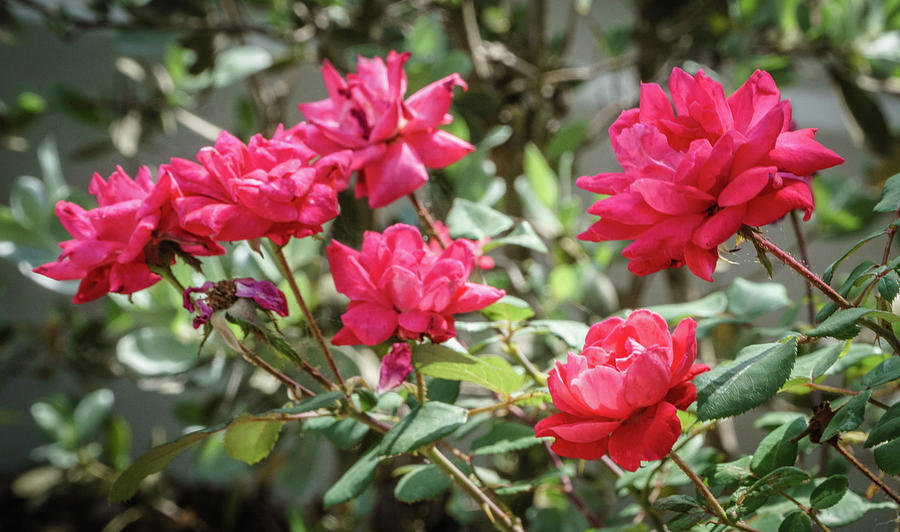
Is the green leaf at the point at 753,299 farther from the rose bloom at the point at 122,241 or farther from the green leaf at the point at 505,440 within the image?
the rose bloom at the point at 122,241

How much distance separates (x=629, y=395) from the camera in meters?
0.23

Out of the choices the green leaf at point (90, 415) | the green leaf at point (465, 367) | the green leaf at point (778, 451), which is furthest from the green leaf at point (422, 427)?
the green leaf at point (90, 415)

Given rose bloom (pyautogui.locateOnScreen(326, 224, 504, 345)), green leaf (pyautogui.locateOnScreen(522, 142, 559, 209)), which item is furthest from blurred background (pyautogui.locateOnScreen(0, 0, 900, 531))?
rose bloom (pyautogui.locateOnScreen(326, 224, 504, 345))

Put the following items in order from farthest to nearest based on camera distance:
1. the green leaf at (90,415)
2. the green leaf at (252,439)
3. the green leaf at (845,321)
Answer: the green leaf at (90,415) < the green leaf at (252,439) < the green leaf at (845,321)

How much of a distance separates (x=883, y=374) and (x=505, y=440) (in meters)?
0.19

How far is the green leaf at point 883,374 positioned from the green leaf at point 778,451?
39 millimetres

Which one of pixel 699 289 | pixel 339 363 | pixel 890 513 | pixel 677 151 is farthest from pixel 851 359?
pixel 699 289

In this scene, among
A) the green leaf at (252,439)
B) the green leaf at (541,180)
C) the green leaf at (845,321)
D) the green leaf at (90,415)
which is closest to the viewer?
the green leaf at (845,321)

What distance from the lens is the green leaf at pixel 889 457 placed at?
0.22m

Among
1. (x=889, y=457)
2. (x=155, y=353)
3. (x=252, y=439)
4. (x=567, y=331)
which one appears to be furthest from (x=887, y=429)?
(x=155, y=353)

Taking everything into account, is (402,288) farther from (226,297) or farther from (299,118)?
(299,118)

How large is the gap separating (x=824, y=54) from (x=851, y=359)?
0.59 meters

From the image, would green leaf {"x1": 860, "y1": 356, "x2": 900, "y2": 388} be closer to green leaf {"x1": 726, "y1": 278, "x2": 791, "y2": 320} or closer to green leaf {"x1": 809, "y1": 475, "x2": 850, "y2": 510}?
green leaf {"x1": 809, "y1": 475, "x2": 850, "y2": 510}

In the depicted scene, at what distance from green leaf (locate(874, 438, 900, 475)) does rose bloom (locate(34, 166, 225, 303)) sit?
256 millimetres
